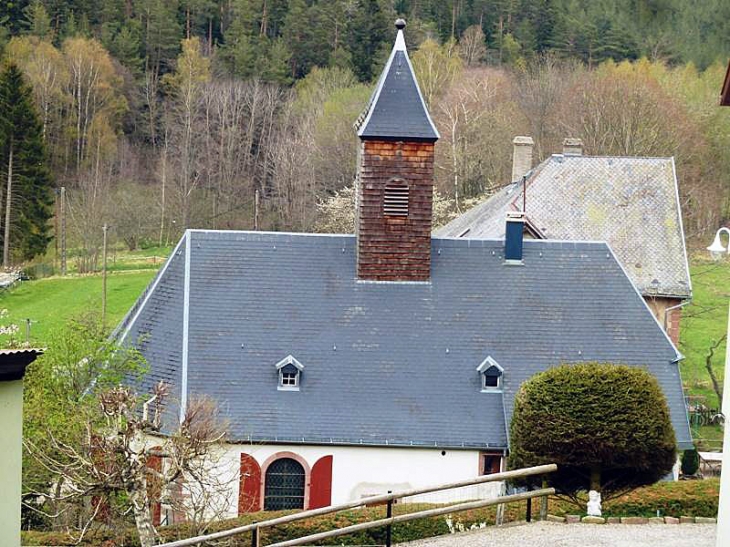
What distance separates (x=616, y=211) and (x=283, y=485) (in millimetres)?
16229

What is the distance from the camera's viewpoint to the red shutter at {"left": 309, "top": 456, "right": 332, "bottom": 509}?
26.3 m

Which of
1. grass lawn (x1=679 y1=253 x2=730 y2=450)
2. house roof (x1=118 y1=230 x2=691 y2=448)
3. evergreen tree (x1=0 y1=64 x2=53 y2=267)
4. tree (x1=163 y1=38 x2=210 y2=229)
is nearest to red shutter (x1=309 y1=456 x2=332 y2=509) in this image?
house roof (x1=118 y1=230 x2=691 y2=448)

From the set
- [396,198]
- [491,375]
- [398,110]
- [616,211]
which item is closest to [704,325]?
[616,211]

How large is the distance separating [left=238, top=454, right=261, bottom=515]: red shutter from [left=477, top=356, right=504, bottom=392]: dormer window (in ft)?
15.7

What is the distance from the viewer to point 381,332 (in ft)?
91.7

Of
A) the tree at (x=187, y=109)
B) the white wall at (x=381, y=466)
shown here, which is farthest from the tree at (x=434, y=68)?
the white wall at (x=381, y=466)

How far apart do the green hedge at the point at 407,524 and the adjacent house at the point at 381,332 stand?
3.45 metres

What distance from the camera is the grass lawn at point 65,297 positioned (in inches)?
1837

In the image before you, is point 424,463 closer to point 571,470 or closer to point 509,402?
point 509,402

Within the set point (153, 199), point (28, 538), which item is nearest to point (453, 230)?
point (28, 538)

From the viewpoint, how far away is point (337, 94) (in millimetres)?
72312

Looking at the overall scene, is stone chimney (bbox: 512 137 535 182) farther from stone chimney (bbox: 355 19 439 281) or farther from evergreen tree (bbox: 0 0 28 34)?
evergreen tree (bbox: 0 0 28 34)

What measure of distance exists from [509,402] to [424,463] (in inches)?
82.4

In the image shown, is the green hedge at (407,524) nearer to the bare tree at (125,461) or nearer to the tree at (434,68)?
the bare tree at (125,461)
